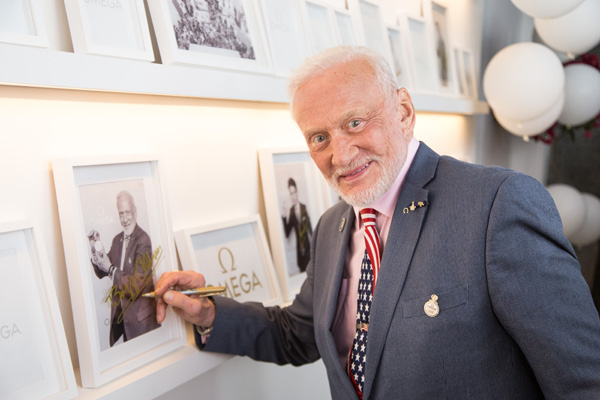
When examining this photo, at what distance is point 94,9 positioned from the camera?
95 centimetres

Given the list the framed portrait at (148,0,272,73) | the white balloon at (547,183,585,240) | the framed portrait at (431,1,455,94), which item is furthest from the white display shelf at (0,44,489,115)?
the white balloon at (547,183,585,240)

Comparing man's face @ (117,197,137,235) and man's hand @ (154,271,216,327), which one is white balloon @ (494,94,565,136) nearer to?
man's hand @ (154,271,216,327)

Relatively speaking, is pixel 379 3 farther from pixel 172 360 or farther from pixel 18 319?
pixel 18 319

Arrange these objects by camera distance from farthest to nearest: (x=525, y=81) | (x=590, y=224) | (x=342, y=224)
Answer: (x=590, y=224), (x=525, y=81), (x=342, y=224)

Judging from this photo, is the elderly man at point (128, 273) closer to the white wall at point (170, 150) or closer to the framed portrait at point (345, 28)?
the white wall at point (170, 150)

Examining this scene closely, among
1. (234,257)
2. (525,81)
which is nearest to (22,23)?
(234,257)

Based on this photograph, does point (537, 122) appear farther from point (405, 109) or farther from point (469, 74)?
point (405, 109)

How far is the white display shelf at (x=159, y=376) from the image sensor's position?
0.94 metres

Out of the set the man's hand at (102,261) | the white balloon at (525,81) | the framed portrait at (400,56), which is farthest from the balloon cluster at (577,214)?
the man's hand at (102,261)

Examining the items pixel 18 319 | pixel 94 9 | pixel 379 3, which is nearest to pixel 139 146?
pixel 94 9

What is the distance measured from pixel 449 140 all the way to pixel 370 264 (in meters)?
1.54

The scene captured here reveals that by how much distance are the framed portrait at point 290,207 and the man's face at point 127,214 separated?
46 cm

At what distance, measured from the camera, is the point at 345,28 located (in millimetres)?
1665

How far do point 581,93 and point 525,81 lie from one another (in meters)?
0.52
